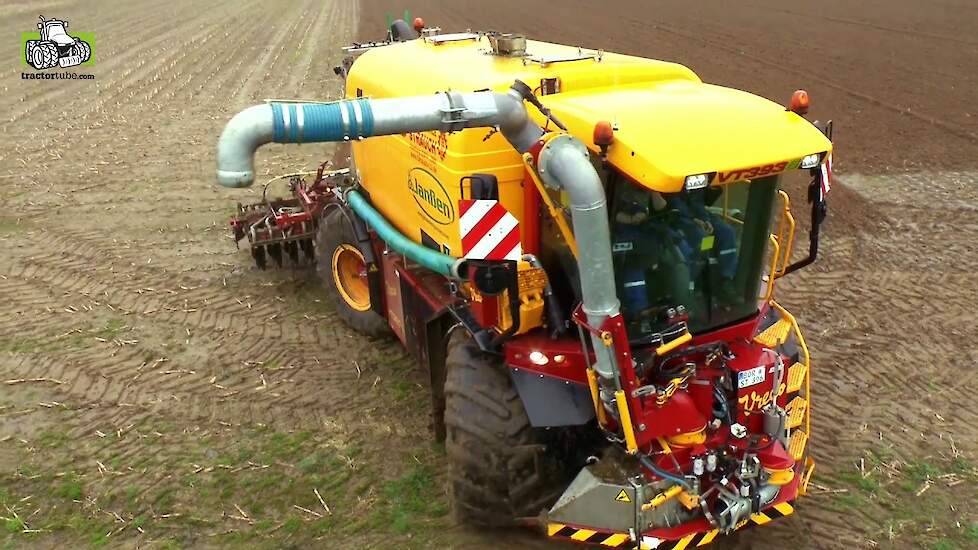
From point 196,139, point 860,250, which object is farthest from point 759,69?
point 196,139

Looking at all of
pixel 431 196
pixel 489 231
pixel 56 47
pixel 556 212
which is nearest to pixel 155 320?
pixel 431 196

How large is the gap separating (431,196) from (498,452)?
5.45 feet

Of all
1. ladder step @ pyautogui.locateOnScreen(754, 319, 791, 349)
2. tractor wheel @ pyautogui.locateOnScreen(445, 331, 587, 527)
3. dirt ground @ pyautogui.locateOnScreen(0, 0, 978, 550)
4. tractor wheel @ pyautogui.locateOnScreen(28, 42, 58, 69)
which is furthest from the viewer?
tractor wheel @ pyautogui.locateOnScreen(28, 42, 58, 69)

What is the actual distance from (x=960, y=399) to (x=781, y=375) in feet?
7.88

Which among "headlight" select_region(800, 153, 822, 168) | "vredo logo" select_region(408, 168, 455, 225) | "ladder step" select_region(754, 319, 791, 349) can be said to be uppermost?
"headlight" select_region(800, 153, 822, 168)

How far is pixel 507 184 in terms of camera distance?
4223 millimetres

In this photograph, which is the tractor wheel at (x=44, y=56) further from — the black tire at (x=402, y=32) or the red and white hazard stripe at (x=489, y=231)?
the red and white hazard stripe at (x=489, y=231)

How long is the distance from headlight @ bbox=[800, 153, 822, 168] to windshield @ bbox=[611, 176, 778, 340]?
0.24 metres

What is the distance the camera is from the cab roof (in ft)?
11.3

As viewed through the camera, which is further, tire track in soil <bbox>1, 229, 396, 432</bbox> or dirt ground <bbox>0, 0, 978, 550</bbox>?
tire track in soil <bbox>1, 229, 396, 432</bbox>

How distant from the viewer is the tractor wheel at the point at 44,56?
68.9ft

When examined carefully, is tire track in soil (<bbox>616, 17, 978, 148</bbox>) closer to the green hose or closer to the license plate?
the license plate

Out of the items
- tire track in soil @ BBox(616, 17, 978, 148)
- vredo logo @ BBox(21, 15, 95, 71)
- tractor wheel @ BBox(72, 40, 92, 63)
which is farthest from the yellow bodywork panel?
tractor wheel @ BBox(72, 40, 92, 63)

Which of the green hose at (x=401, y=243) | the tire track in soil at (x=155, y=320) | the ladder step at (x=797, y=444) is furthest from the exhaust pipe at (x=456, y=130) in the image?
the tire track in soil at (x=155, y=320)
